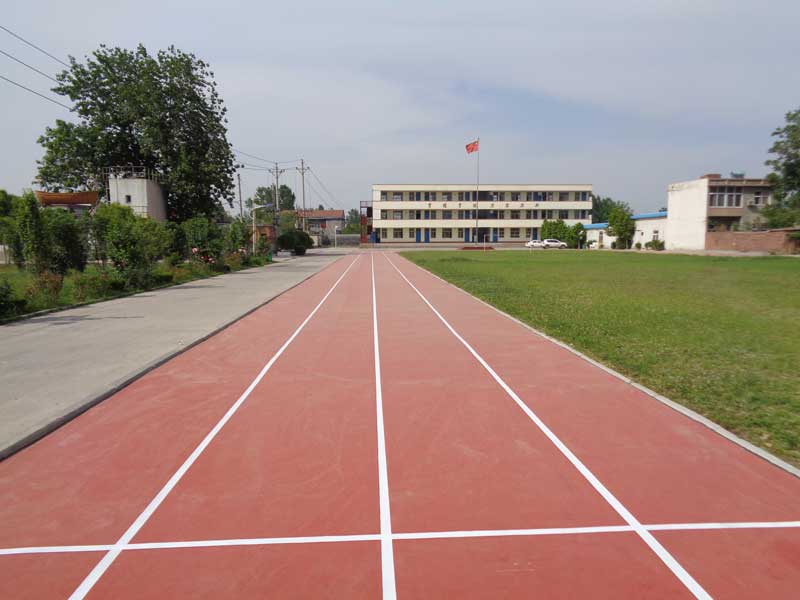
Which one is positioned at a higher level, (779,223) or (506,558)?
(779,223)

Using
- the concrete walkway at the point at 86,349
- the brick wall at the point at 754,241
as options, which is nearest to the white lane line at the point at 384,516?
the concrete walkway at the point at 86,349

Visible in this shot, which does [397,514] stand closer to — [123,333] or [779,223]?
[123,333]

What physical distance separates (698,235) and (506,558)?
63967 millimetres

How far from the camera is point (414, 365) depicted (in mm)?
8891

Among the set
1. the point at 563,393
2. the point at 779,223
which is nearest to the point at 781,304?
the point at 563,393

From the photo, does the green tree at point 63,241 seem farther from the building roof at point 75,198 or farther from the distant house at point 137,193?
the building roof at point 75,198

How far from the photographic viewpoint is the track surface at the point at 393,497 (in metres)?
3.41

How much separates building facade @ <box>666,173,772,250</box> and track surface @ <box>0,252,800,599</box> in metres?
58.7

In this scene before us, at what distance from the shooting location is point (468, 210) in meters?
90.4

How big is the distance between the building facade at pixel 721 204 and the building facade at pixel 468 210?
3228 cm

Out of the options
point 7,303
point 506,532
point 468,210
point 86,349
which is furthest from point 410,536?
point 468,210

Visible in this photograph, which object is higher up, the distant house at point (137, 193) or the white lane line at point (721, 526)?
the distant house at point (137, 193)

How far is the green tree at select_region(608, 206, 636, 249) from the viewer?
69.7 meters

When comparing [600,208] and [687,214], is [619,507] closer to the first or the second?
[687,214]
